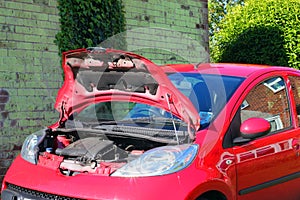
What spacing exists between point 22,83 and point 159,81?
11.8ft

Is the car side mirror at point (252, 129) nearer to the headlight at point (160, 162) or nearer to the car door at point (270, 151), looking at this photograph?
the car door at point (270, 151)

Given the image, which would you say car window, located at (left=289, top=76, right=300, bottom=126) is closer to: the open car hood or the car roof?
the car roof

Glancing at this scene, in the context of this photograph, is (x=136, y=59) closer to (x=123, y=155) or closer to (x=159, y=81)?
(x=159, y=81)

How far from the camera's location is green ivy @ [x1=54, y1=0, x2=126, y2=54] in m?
6.23

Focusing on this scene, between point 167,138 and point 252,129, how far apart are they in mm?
726

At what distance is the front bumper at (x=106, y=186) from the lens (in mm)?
3346

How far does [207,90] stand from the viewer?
4484 mm

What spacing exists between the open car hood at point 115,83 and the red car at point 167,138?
0.01 meters

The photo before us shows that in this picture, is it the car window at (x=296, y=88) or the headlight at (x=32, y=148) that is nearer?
the headlight at (x=32, y=148)

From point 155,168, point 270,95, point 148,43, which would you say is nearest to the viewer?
point 155,168

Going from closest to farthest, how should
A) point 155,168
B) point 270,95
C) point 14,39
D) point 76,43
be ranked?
point 155,168, point 270,95, point 76,43, point 14,39

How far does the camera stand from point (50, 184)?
12.1ft

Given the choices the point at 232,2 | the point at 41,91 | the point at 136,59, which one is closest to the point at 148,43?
the point at 41,91

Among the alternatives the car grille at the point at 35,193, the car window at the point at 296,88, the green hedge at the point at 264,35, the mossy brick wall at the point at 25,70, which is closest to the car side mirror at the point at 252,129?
the car window at the point at 296,88
